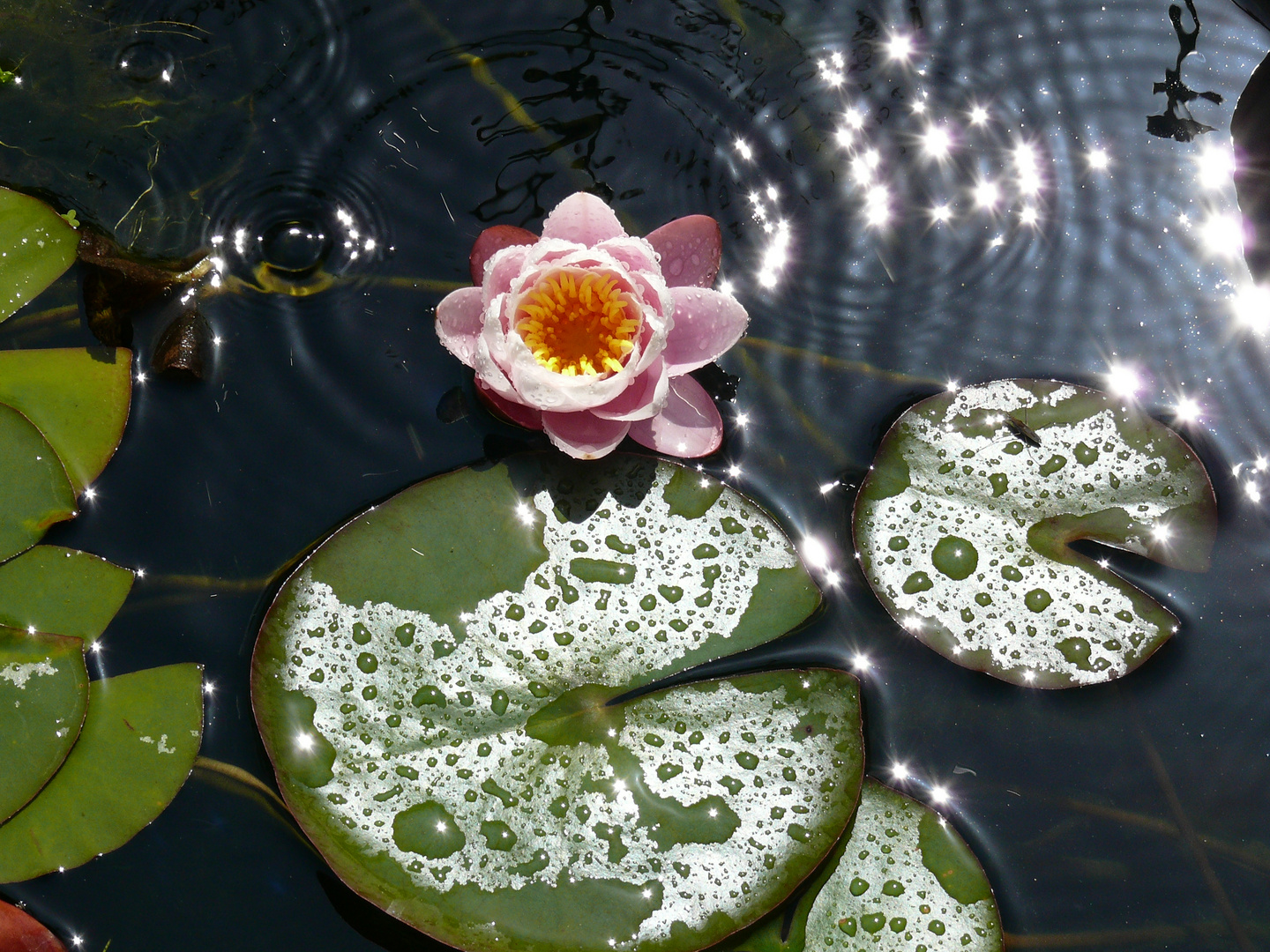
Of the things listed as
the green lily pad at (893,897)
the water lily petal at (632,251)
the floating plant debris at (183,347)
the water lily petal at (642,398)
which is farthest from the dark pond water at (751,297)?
the water lily petal at (632,251)

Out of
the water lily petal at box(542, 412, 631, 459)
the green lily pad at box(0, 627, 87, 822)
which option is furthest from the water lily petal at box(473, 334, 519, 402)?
the green lily pad at box(0, 627, 87, 822)

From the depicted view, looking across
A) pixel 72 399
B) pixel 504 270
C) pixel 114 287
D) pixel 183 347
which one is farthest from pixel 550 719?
pixel 114 287

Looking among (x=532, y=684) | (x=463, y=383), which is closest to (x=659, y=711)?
(x=532, y=684)

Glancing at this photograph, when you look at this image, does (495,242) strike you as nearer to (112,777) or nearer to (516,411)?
(516,411)

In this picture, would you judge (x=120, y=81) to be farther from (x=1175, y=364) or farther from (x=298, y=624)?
(x=1175, y=364)

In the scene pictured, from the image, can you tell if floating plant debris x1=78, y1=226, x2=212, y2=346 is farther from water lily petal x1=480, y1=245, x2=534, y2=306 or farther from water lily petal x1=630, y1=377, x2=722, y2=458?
water lily petal x1=630, y1=377, x2=722, y2=458

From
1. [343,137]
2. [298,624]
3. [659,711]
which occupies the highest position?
[343,137]
